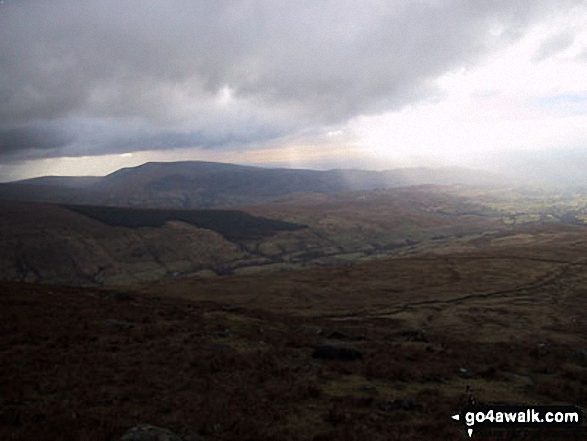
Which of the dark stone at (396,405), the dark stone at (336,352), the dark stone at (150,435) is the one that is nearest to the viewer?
the dark stone at (150,435)

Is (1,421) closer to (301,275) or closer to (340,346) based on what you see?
(340,346)

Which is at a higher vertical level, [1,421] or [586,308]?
[1,421]

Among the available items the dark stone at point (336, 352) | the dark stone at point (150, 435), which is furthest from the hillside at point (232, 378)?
the dark stone at point (150, 435)

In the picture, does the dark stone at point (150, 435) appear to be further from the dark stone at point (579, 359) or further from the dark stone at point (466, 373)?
the dark stone at point (579, 359)

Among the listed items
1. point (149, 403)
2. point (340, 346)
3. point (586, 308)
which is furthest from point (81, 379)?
point (586, 308)

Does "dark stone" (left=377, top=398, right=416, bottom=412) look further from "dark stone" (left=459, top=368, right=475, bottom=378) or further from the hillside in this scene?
"dark stone" (left=459, top=368, right=475, bottom=378)

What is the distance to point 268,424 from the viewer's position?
15.0m

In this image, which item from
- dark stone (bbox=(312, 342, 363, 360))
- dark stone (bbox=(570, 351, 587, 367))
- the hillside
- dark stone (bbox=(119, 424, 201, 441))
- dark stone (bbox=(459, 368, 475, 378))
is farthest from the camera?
dark stone (bbox=(570, 351, 587, 367))

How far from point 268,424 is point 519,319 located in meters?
69.9

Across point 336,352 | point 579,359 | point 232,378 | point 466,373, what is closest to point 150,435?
point 232,378

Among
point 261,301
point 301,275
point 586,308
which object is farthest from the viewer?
point 301,275

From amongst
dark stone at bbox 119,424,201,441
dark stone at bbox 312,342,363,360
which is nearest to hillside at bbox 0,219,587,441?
dark stone at bbox 312,342,363,360

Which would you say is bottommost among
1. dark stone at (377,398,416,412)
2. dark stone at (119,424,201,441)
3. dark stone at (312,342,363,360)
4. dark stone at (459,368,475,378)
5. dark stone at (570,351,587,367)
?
dark stone at (570,351,587,367)

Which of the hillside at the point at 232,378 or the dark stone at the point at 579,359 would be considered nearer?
the hillside at the point at 232,378
